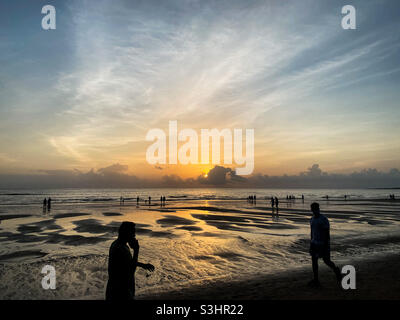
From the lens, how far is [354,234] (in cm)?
1788

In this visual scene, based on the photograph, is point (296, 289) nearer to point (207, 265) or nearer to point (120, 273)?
point (207, 265)

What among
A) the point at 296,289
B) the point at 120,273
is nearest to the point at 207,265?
the point at 296,289

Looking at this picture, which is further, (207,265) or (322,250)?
(207,265)

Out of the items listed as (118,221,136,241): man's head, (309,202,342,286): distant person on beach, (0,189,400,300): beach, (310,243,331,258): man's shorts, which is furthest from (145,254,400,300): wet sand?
(118,221,136,241): man's head

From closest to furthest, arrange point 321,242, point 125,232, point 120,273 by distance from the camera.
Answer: point 120,273 → point 125,232 → point 321,242

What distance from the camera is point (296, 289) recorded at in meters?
7.47

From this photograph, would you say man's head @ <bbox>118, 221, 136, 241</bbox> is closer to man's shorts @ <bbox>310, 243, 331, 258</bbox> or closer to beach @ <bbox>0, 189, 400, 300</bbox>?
beach @ <bbox>0, 189, 400, 300</bbox>

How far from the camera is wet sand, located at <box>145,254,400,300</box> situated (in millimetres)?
6922

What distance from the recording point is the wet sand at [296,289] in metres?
6.92

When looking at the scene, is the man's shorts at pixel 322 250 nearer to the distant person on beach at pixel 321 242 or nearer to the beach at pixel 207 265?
the distant person on beach at pixel 321 242

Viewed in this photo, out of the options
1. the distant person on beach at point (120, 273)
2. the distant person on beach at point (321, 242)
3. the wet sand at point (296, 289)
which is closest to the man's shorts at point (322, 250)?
the distant person on beach at point (321, 242)
